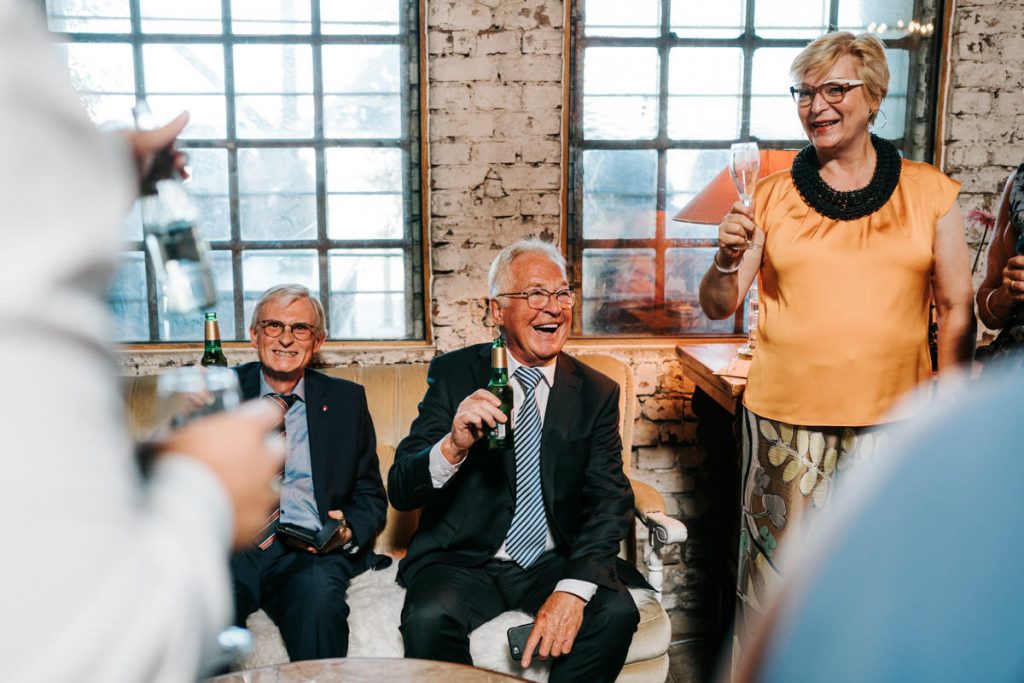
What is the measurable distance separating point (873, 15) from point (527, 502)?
2563 mm

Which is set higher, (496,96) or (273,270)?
(496,96)

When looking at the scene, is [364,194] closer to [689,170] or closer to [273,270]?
[273,270]

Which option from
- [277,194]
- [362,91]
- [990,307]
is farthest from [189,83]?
[990,307]

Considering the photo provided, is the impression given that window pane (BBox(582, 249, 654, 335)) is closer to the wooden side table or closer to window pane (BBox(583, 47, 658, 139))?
the wooden side table

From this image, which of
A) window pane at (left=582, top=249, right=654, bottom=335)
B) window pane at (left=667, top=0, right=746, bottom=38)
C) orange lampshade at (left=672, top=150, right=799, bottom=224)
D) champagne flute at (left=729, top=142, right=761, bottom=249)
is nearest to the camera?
champagne flute at (left=729, top=142, right=761, bottom=249)

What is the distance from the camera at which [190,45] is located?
10.5 ft

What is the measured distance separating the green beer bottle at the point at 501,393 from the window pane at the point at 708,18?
1823mm

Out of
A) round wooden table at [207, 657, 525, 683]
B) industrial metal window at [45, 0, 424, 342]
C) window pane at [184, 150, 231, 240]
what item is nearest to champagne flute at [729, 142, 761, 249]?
round wooden table at [207, 657, 525, 683]

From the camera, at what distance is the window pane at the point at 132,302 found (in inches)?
129

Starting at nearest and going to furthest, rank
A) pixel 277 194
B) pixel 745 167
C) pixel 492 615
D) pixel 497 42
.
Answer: pixel 745 167
pixel 492 615
pixel 497 42
pixel 277 194

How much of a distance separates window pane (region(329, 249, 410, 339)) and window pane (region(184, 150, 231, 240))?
46 centimetres

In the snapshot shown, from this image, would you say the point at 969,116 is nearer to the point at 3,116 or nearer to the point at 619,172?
the point at 619,172

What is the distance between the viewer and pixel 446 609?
7.06 ft

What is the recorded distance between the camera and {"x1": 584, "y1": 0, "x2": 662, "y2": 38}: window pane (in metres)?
3.25
